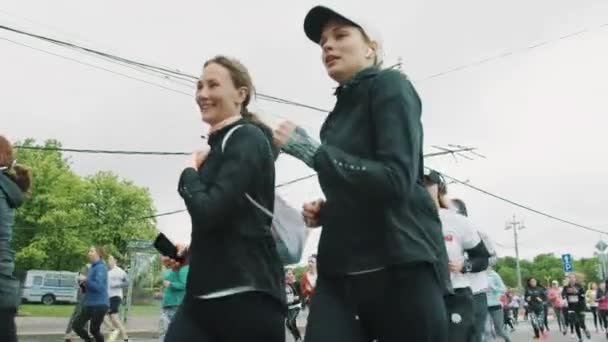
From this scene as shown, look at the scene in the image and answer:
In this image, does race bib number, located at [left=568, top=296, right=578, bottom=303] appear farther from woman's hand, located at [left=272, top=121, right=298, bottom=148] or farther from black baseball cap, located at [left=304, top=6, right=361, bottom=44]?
woman's hand, located at [left=272, top=121, right=298, bottom=148]

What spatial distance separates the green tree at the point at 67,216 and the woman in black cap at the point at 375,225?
48.2 meters

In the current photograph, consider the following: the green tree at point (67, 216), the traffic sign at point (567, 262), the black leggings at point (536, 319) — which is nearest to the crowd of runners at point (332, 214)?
the black leggings at point (536, 319)

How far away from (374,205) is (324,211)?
236 millimetres

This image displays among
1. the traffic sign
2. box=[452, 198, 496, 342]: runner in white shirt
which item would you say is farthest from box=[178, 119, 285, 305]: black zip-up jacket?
the traffic sign

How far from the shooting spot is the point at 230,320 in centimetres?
262

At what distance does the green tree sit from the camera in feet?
168

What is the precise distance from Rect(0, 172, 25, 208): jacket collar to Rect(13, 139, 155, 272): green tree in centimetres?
4606

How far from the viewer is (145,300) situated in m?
21.3

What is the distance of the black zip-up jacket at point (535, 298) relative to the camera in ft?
58.7

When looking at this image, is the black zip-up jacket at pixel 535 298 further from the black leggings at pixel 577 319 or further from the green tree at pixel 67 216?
the green tree at pixel 67 216

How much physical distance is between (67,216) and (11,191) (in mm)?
50952

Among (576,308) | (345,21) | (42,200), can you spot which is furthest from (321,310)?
(42,200)

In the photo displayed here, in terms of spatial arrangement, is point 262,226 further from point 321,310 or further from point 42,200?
point 42,200

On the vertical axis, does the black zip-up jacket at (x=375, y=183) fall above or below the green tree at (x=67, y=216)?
below
